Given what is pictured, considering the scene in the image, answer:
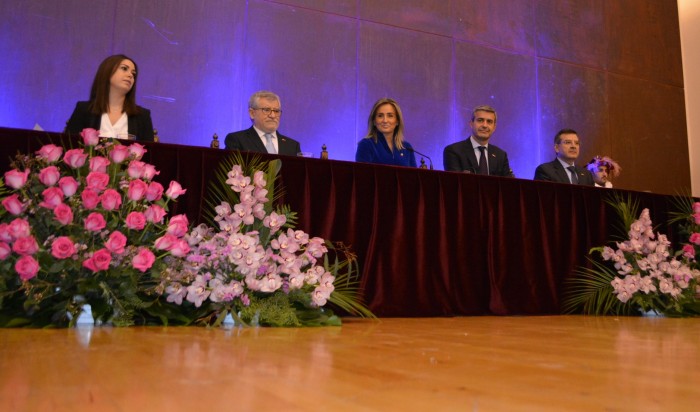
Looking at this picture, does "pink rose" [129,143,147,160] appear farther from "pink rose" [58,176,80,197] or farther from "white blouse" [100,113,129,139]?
"white blouse" [100,113,129,139]

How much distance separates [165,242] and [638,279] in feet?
7.37

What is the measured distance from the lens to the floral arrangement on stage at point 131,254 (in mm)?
1886

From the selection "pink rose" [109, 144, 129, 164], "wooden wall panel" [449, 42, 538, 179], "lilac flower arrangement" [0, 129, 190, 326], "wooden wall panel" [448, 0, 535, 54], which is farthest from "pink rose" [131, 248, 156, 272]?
"wooden wall panel" [448, 0, 535, 54]

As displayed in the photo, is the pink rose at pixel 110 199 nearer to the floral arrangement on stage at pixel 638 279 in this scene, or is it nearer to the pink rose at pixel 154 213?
the pink rose at pixel 154 213

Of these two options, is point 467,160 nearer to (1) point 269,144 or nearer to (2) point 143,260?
(1) point 269,144

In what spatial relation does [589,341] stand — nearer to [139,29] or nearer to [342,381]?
[342,381]

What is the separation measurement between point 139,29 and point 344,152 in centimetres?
168

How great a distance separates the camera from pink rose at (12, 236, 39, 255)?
181 cm

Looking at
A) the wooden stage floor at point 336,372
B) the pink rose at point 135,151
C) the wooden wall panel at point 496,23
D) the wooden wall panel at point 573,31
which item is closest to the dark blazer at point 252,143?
the pink rose at point 135,151

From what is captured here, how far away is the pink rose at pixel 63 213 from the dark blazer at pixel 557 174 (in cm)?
305

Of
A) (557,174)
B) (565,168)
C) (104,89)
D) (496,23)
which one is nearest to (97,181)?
(104,89)

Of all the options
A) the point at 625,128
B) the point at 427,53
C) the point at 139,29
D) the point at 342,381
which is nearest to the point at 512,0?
the point at 427,53

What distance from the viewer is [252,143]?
3.63 m

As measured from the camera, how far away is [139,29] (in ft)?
14.7
